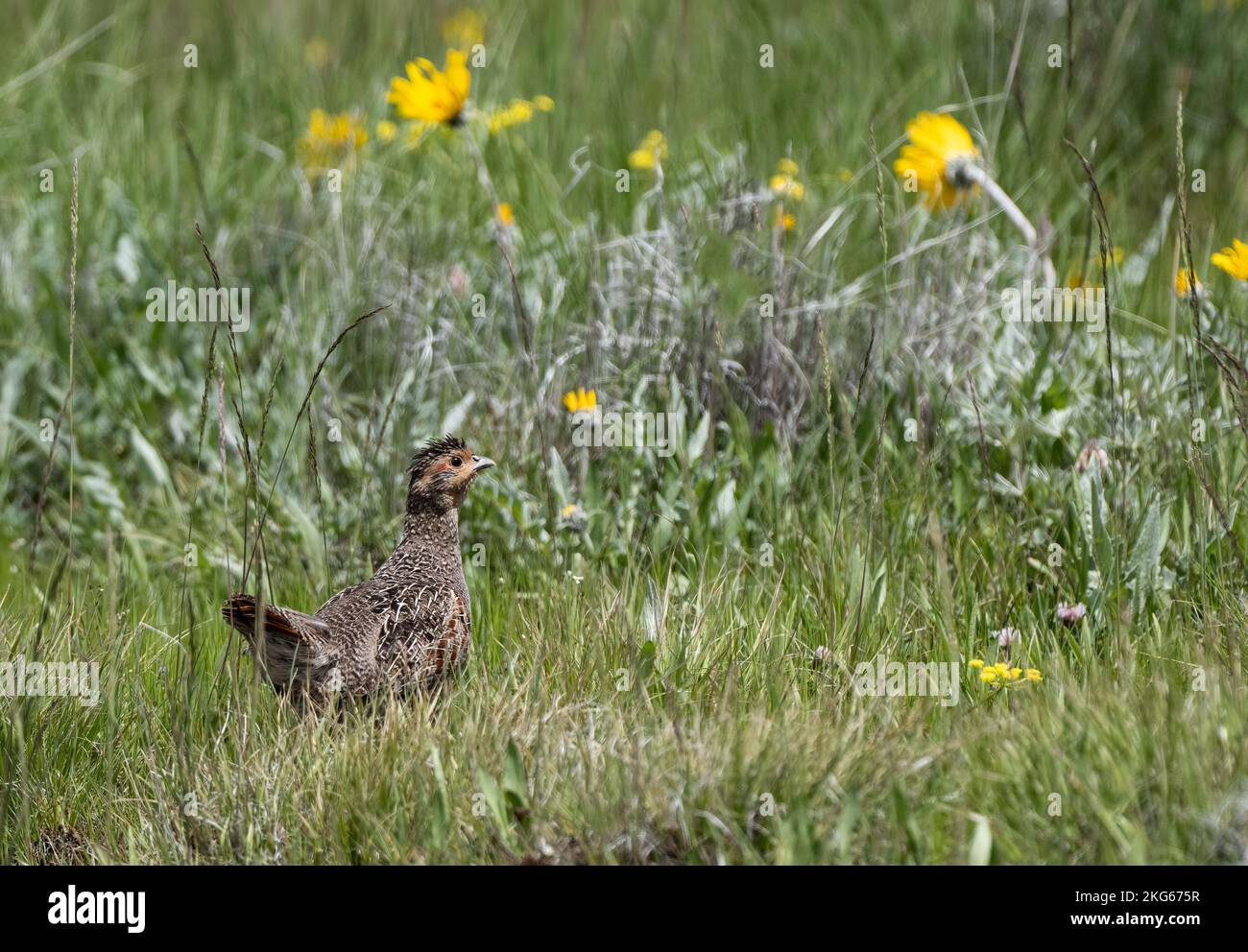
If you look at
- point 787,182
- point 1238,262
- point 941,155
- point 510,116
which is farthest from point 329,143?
point 1238,262

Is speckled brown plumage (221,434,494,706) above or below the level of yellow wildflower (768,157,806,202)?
below

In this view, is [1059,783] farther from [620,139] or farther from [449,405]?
[620,139]

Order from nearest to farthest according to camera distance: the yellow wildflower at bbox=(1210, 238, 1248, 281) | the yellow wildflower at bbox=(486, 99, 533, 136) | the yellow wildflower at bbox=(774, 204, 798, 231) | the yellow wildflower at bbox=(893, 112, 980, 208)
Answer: the yellow wildflower at bbox=(1210, 238, 1248, 281)
the yellow wildflower at bbox=(774, 204, 798, 231)
the yellow wildflower at bbox=(893, 112, 980, 208)
the yellow wildflower at bbox=(486, 99, 533, 136)

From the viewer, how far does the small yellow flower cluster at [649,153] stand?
6.40m

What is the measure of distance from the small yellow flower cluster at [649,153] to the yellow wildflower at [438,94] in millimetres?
1016

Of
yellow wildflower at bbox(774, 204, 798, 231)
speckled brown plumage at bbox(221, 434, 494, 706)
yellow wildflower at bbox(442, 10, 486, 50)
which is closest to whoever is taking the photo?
speckled brown plumage at bbox(221, 434, 494, 706)

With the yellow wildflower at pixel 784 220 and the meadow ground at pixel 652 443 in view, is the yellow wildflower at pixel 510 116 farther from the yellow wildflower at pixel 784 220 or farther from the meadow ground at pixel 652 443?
the yellow wildflower at pixel 784 220

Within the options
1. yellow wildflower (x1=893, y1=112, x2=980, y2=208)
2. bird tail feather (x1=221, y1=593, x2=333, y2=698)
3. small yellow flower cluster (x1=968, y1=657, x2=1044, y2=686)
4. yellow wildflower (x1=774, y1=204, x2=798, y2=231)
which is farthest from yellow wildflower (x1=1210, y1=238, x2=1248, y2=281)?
bird tail feather (x1=221, y1=593, x2=333, y2=698)

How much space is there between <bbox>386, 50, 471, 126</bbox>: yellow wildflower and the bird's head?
5.12 ft

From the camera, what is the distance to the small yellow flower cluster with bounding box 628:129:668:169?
21.0ft

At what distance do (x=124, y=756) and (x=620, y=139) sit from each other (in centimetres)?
415

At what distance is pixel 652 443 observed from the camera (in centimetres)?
518

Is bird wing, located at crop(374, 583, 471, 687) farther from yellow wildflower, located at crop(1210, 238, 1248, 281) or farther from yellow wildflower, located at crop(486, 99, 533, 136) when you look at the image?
yellow wildflower, located at crop(486, 99, 533, 136)

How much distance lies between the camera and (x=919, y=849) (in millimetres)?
2934
